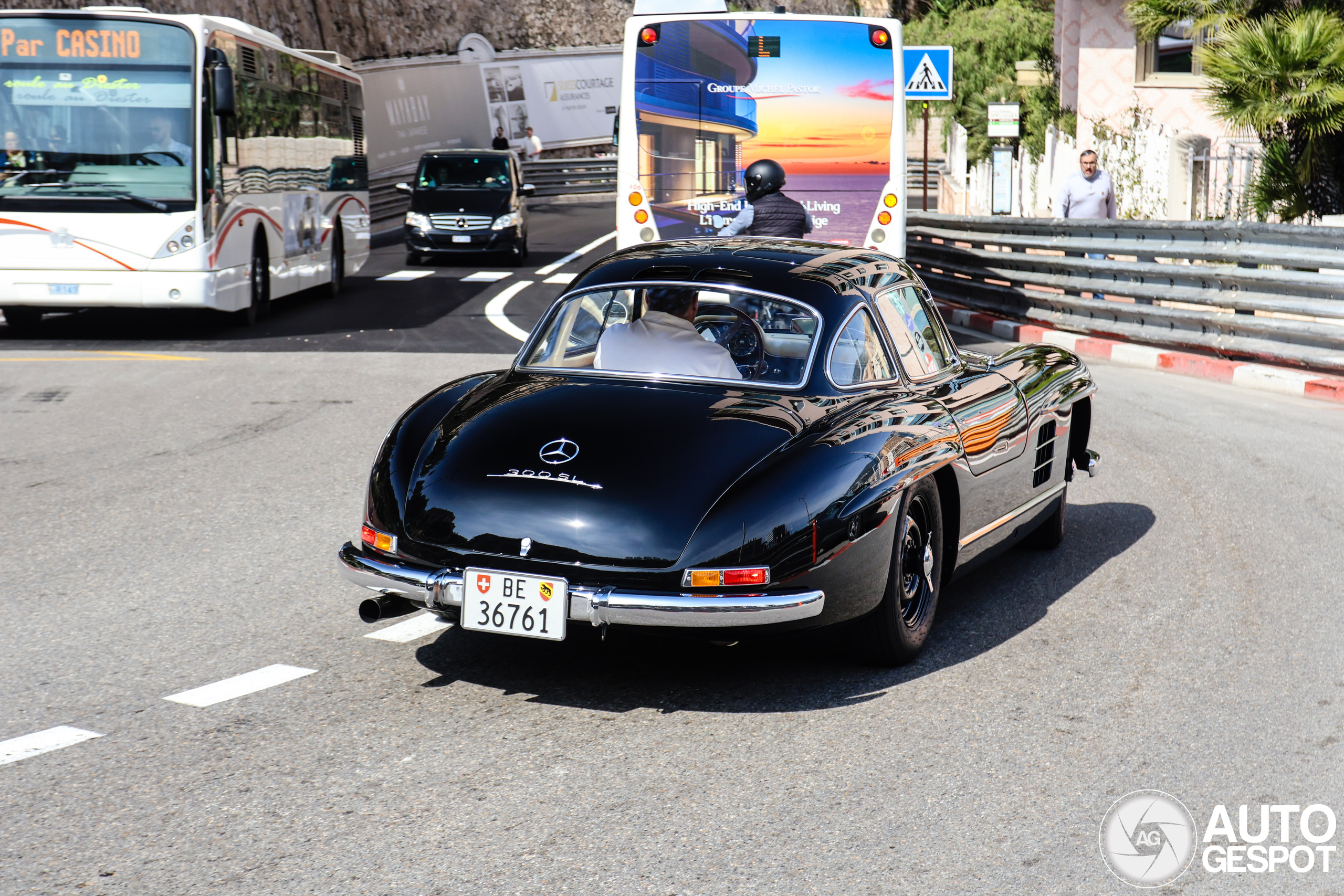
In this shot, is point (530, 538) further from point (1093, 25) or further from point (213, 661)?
point (1093, 25)

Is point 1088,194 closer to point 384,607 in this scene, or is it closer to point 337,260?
point 337,260

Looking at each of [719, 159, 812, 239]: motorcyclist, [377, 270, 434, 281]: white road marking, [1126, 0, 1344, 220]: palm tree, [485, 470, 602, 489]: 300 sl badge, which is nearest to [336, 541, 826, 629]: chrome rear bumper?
[485, 470, 602, 489]: 300 sl badge

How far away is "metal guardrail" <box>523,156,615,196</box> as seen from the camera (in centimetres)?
4622

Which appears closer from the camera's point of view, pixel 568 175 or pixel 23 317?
pixel 23 317

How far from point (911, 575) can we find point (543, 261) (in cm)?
2038

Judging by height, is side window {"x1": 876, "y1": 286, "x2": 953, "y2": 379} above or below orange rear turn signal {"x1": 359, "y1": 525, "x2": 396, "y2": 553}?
above

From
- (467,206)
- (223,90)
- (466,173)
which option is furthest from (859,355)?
(466,173)

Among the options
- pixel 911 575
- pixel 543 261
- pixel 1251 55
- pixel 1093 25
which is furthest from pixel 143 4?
pixel 911 575

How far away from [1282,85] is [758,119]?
681 cm

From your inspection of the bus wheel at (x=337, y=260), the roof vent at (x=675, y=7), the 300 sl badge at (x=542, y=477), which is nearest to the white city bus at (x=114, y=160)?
the roof vent at (x=675, y=7)

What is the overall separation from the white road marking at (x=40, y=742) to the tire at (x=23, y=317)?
1271 cm

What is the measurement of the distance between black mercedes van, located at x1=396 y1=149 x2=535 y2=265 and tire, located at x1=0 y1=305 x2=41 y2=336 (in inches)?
352
